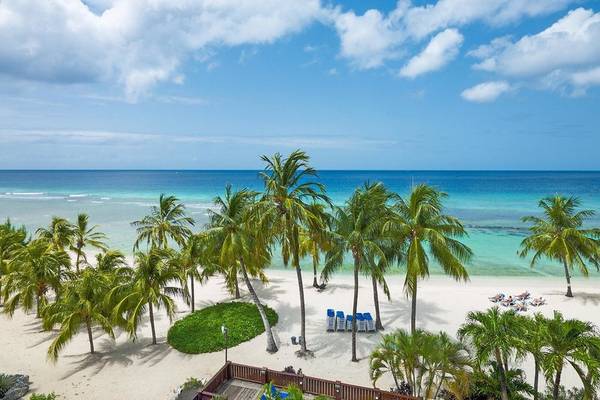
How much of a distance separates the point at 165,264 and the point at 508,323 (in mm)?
13674

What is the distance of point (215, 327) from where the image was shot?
17.8m

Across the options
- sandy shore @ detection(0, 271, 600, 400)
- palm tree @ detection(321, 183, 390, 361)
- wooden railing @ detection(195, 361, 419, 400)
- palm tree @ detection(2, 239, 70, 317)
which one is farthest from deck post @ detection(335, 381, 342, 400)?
palm tree @ detection(2, 239, 70, 317)

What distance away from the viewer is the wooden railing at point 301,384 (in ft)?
38.5

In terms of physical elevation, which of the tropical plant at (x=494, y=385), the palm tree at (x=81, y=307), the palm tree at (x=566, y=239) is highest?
the palm tree at (x=566, y=239)

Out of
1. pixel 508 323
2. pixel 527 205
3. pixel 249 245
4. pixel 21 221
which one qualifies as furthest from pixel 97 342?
pixel 527 205

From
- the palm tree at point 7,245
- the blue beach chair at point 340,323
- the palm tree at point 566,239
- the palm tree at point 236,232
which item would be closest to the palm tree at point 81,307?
the palm tree at point 236,232

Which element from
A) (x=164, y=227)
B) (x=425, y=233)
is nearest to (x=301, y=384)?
(x=425, y=233)

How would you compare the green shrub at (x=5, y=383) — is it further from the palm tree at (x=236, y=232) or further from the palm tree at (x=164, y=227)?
the palm tree at (x=164, y=227)

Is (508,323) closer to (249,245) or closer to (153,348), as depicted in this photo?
(249,245)

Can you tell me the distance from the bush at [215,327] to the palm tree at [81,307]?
326 cm

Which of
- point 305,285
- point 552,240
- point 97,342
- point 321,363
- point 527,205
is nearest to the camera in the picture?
point 321,363

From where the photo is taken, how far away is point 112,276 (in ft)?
53.9

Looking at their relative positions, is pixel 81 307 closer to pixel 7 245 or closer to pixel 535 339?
pixel 7 245

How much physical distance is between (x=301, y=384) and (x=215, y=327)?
6795mm
